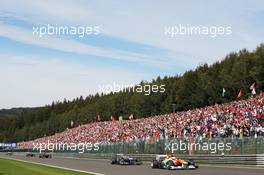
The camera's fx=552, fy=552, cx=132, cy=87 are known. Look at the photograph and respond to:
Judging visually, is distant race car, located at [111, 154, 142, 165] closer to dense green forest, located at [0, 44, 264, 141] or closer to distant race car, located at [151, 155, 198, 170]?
distant race car, located at [151, 155, 198, 170]

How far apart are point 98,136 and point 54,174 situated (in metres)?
39.7

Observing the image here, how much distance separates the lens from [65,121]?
432 ft

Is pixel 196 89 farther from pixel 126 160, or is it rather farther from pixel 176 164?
pixel 176 164

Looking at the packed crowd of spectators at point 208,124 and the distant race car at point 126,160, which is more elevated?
the packed crowd of spectators at point 208,124

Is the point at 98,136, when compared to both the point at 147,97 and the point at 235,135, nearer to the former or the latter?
the point at 147,97

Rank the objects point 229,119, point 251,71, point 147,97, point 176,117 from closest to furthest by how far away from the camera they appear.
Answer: point 229,119
point 176,117
point 251,71
point 147,97

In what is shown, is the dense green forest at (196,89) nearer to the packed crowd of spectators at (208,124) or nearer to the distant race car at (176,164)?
the packed crowd of spectators at (208,124)

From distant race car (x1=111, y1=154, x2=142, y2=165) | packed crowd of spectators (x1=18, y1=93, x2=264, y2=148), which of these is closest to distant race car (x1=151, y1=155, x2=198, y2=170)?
packed crowd of spectators (x1=18, y1=93, x2=264, y2=148)

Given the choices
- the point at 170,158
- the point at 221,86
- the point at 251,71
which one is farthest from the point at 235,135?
the point at 221,86

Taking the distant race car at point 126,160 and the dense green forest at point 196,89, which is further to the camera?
the dense green forest at point 196,89

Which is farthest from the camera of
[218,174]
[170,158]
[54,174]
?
[170,158]

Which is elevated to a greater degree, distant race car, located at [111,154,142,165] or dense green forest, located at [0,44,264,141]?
dense green forest, located at [0,44,264,141]

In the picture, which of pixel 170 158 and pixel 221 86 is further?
pixel 221 86

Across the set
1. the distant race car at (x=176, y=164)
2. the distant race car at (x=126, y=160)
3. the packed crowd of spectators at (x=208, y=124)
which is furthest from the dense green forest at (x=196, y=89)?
the distant race car at (x=176, y=164)
